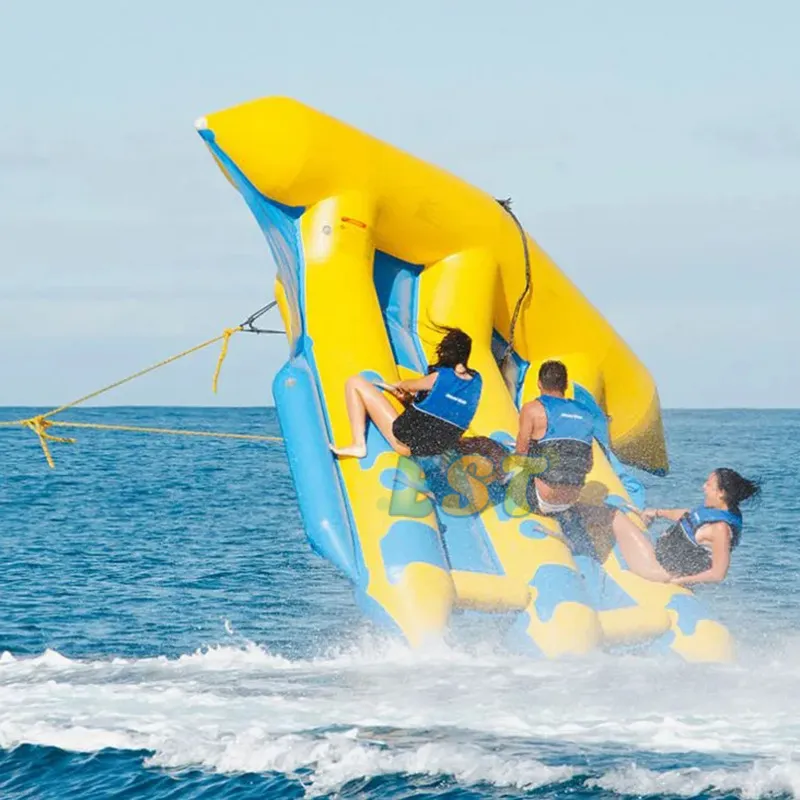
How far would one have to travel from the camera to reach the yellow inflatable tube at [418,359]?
318 inches

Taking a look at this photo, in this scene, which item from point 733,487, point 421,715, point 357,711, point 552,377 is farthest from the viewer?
point 552,377

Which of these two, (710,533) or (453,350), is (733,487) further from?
(453,350)

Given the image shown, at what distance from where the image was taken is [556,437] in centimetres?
802

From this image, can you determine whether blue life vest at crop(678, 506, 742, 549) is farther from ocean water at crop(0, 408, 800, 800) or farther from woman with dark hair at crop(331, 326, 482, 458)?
woman with dark hair at crop(331, 326, 482, 458)

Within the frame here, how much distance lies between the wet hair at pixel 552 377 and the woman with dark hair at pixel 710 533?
0.97 metres

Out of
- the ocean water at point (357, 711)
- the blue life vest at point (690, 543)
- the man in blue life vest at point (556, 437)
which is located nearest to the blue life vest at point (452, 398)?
the man in blue life vest at point (556, 437)

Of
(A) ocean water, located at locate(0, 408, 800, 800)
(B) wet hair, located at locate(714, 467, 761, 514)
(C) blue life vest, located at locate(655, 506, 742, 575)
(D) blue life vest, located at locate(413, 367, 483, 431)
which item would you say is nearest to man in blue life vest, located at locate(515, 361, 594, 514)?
(D) blue life vest, located at locate(413, 367, 483, 431)

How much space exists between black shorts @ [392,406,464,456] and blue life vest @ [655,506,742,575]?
1.32 metres

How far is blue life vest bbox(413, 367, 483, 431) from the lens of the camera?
794 centimetres

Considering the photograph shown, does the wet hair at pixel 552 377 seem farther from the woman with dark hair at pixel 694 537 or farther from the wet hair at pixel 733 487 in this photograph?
the wet hair at pixel 733 487

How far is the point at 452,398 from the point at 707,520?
154 centimetres

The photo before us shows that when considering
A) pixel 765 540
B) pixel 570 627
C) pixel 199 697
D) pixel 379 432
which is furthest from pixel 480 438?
pixel 765 540

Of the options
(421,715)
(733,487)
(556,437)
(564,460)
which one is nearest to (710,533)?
(733,487)

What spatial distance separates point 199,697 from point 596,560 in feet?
9.29
